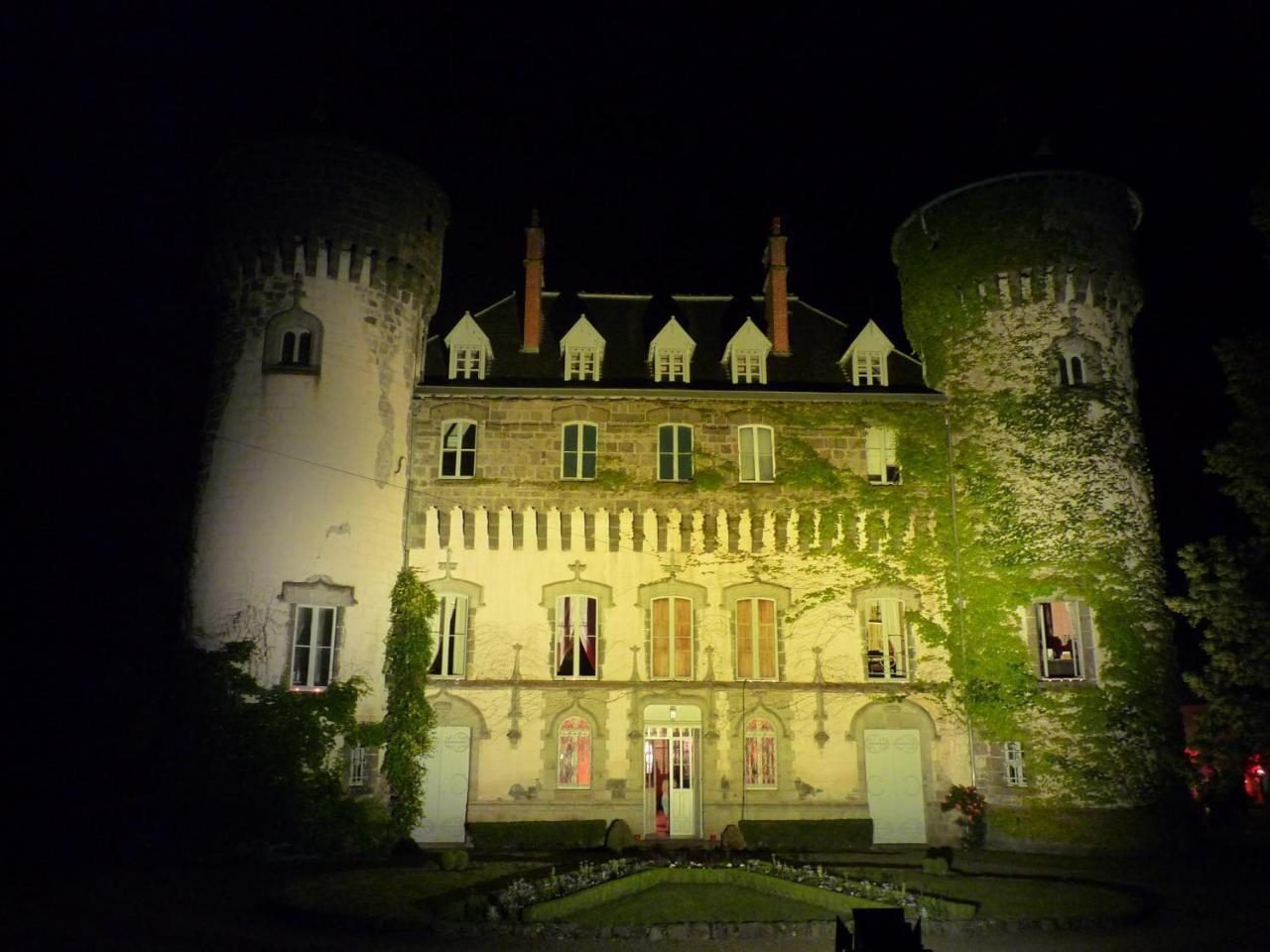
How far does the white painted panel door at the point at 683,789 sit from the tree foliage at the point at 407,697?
19.0 ft

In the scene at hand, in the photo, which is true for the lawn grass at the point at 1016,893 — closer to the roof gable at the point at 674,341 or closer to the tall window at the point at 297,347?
the roof gable at the point at 674,341

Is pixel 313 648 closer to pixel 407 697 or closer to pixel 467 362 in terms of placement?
pixel 407 697

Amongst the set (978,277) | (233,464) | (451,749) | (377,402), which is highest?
(978,277)

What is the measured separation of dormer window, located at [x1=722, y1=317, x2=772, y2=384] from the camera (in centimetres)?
2592

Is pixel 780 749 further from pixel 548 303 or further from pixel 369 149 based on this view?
pixel 369 149

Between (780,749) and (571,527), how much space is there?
7320 mm

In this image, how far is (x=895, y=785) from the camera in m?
23.1

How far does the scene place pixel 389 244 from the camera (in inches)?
958

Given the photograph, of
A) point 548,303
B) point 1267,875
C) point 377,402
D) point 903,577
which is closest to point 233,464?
point 377,402

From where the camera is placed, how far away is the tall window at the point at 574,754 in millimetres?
22906

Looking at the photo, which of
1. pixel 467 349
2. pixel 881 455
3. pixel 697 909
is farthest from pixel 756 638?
pixel 467 349

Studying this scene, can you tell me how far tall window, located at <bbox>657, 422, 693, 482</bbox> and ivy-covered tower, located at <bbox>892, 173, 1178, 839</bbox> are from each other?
267 inches

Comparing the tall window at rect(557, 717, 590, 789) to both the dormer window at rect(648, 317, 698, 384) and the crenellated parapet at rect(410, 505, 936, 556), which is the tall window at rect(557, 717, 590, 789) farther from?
the dormer window at rect(648, 317, 698, 384)

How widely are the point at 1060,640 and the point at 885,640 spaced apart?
4025 millimetres
